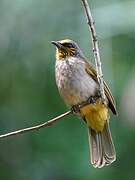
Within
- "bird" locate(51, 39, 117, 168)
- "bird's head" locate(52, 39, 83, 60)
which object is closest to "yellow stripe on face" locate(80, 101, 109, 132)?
"bird" locate(51, 39, 117, 168)

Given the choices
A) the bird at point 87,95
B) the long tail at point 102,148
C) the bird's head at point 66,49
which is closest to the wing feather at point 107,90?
the bird at point 87,95

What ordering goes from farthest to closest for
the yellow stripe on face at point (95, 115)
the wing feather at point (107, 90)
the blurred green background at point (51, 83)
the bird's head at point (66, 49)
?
the blurred green background at point (51, 83) < the bird's head at point (66, 49) < the yellow stripe on face at point (95, 115) < the wing feather at point (107, 90)

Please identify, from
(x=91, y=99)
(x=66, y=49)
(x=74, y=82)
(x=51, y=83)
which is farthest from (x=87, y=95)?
(x=51, y=83)

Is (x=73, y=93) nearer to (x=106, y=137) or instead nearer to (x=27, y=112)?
(x=106, y=137)

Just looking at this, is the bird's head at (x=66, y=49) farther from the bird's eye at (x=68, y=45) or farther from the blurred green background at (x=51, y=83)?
the blurred green background at (x=51, y=83)

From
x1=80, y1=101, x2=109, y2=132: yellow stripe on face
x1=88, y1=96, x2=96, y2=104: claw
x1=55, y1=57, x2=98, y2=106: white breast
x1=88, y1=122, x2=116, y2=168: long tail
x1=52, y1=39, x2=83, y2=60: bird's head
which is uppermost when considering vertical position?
x1=52, y1=39, x2=83, y2=60: bird's head

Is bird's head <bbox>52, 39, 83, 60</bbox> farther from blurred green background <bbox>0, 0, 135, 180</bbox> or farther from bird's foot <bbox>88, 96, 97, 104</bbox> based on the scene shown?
blurred green background <bbox>0, 0, 135, 180</bbox>
